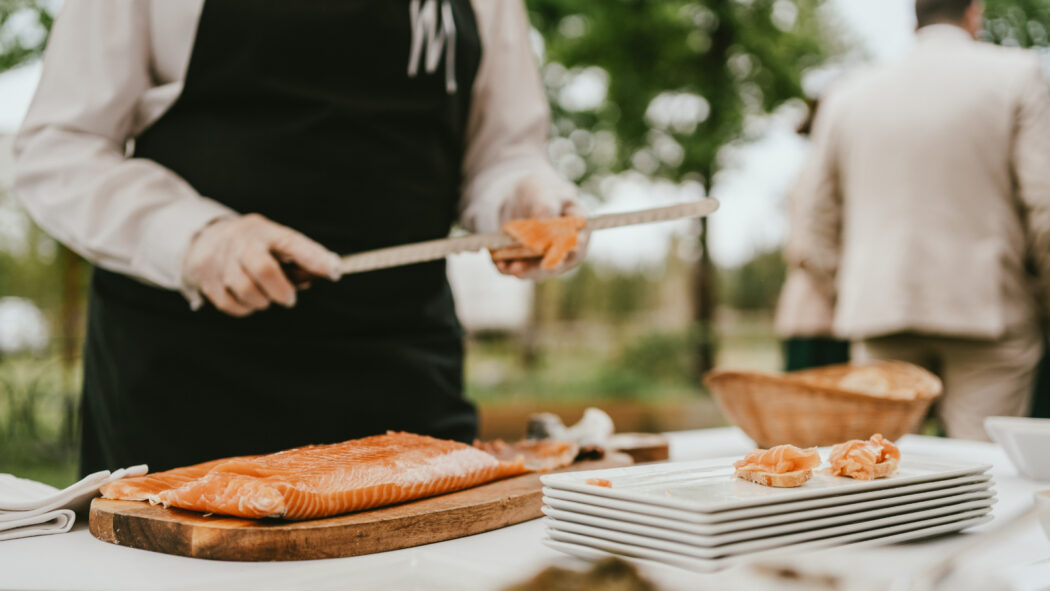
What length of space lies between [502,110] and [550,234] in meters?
0.75

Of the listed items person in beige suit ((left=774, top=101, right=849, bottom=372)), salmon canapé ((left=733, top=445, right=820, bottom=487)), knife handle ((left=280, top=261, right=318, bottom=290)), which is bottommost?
person in beige suit ((left=774, top=101, right=849, bottom=372))

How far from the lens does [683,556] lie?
2.93ft

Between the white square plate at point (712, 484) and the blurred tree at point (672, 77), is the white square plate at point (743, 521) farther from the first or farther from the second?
the blurred tree at point (672, 77)

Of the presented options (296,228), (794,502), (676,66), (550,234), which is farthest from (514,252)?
(676,66)

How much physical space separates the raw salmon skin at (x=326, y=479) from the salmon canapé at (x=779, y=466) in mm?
431

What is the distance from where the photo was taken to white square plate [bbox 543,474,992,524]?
89cm

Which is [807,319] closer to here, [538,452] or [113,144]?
[538,452]

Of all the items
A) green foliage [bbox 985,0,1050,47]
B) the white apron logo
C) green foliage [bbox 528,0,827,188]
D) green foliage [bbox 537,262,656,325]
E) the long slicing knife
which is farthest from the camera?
green foliage [bbox 537,262,656,325]

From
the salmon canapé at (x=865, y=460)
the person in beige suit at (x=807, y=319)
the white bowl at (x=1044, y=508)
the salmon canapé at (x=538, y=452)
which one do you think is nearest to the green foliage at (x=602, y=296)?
the person in beige suit at (x=807, y=319)

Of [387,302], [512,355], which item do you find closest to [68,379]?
[512,355]

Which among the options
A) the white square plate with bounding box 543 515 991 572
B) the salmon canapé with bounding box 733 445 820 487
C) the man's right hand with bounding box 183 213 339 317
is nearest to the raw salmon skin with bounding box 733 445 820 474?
the salmon canapé with bounding box 733 445 820 487

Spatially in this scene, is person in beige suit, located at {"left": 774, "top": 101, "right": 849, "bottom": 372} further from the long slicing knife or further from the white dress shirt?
the long slicing knife

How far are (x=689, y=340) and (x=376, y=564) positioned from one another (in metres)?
8.54

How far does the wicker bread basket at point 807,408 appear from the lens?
170 centimetres
